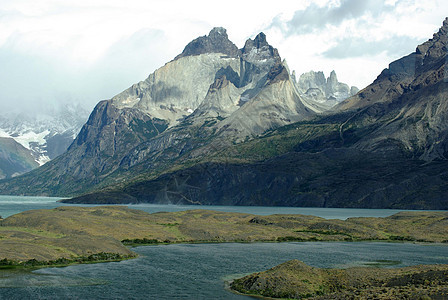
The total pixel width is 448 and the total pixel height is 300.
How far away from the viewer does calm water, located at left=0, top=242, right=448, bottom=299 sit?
8650cm

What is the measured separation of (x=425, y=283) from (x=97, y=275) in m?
58.2

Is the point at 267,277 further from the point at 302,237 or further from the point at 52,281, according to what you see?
the point at 302,237

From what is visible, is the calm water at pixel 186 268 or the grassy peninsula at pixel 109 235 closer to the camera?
the calm water at pixel 186 268

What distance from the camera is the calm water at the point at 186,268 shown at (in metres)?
86.6

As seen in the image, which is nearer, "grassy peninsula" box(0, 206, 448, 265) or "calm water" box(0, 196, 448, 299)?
"calm water" box(0, 196, 448, 299)

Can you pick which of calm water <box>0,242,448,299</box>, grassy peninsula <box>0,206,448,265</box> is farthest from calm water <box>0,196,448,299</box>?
grassy peninsula <box>0,206,448,265</box>

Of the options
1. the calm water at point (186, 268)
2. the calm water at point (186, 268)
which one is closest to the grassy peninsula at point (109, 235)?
the calm water at point (186, 268)

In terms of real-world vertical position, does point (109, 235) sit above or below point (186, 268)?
above

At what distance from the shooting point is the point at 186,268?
11181 cm

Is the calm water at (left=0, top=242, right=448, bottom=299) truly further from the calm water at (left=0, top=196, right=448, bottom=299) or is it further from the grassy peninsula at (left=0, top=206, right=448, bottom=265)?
the grassy peninsula at (left=0, top=206, right=448, bottom=265)

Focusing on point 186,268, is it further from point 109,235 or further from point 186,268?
point 109,235

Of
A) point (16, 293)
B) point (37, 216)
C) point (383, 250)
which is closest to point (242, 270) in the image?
point (16, 293)

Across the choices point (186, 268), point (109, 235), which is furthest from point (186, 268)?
point (109, 235)

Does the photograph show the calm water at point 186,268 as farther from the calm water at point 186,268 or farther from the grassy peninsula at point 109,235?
the grassy peninsula at point 109,235
